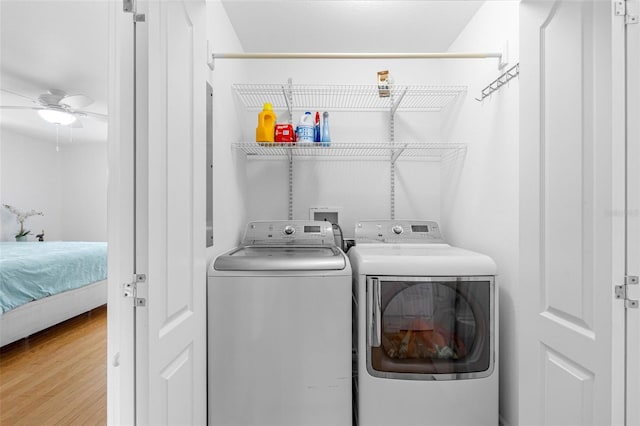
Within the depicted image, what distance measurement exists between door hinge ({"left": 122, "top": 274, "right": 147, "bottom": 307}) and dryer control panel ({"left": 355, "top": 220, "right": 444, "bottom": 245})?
1.53 meters

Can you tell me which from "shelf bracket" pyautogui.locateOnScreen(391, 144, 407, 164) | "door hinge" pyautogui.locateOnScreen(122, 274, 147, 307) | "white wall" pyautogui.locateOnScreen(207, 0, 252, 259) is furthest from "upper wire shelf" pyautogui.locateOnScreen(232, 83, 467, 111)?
"door hinge" pyautogui.locateOnScreen(122, 274, 147, 307)

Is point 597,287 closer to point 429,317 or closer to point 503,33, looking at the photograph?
point 429,317

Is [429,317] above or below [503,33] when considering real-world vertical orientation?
below

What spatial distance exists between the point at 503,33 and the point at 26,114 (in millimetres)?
2236

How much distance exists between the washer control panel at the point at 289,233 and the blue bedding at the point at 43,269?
91cm

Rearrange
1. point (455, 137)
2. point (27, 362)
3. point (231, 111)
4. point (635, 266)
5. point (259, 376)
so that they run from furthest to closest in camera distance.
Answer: point (455, 137) < point (231, 111) < point (27, 362) < point (259, 376) < point (635, 266)

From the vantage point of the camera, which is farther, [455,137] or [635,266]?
[455,137]

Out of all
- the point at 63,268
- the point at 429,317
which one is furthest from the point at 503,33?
the point at 63,268

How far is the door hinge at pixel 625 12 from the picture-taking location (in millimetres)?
862

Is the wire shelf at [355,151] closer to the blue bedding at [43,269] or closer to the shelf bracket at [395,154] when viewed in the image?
the shelf bracket at [395,154]

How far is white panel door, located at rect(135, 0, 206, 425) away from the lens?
0.93 m

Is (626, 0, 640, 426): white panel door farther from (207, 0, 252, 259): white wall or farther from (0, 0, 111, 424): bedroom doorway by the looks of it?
(207, 0, 252, 259): white wall

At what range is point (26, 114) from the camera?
1108 millimetres

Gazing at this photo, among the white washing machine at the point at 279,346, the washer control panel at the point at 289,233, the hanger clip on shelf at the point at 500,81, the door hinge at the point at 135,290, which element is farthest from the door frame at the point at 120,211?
the hanger clip on shelf at the point at 500,81
